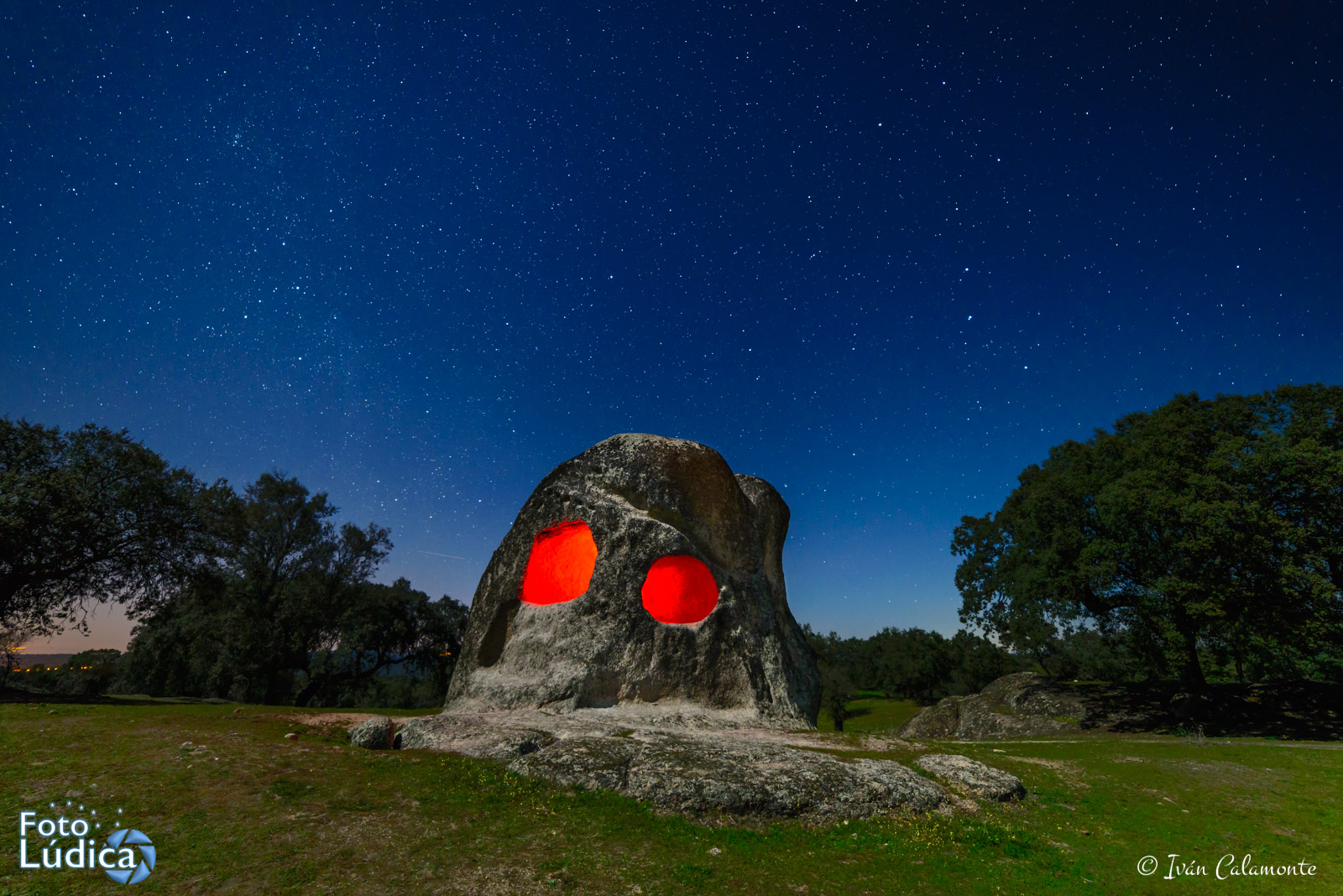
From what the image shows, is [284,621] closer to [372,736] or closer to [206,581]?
[206,581]

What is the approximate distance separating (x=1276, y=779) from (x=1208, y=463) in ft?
45.8

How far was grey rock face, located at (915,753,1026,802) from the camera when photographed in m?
11.5

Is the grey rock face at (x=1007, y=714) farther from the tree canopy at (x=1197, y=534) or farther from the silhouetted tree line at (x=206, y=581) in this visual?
the silhouetted tree line at (x=206, y=581)

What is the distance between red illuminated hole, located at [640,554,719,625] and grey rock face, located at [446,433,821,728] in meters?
0.95

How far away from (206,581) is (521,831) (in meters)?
25.0

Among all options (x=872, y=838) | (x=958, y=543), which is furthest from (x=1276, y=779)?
(x=958, y=543)

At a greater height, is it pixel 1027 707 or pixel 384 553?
pixel 384 553

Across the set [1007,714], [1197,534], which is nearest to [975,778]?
[1197,534]

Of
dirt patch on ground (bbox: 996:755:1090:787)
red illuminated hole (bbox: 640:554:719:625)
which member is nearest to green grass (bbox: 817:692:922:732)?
red illuminated hole (bbox: 640:554:719:625)

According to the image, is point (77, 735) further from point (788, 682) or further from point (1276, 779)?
point (1276, 779)

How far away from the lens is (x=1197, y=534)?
21.9m

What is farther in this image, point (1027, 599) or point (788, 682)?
point (1027, 599)

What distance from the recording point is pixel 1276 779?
1328 centimetres

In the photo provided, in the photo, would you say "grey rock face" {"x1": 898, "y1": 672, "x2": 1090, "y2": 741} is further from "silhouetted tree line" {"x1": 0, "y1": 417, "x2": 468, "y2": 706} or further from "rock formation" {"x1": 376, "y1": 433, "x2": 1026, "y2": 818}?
"silhouetted tree line" {"x1": 0, "y1": 417, "x2": 468, "y2": 706}
